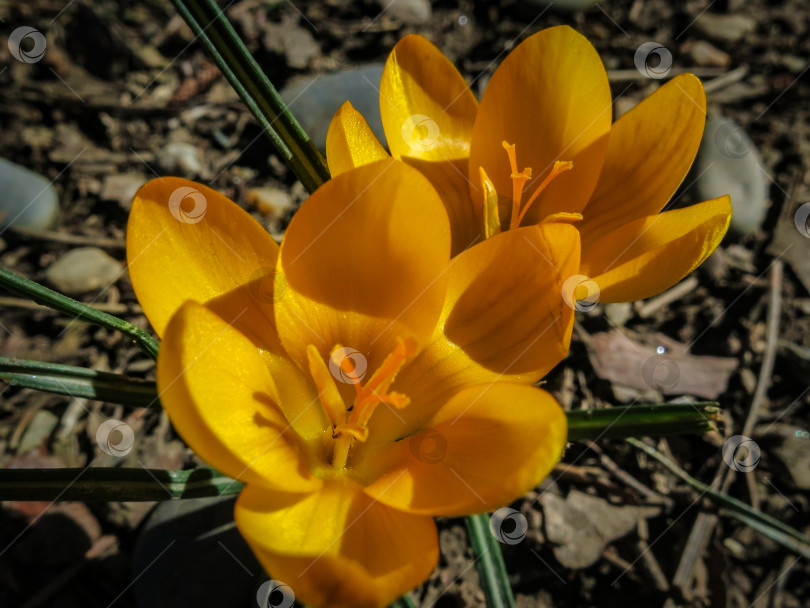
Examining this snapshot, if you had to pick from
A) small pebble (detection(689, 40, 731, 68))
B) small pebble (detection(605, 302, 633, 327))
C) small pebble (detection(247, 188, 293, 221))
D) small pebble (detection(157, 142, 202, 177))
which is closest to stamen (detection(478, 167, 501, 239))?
small pebble (detection(605, 302, 633, 327))

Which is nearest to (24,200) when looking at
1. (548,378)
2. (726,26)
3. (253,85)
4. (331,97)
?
(331,97)

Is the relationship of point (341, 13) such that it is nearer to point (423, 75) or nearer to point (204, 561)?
point (423, 75)

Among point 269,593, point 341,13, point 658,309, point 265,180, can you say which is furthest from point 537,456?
point 341,13

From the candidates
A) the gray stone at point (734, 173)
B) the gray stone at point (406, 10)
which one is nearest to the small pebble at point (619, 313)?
the gray stone at point (734, 173)

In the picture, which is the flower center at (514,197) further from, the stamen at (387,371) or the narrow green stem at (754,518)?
the narrow green stem at (754,518)

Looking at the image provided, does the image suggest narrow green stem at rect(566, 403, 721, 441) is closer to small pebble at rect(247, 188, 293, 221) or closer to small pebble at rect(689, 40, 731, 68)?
small pebble at rect(247, 188, 293, 221)

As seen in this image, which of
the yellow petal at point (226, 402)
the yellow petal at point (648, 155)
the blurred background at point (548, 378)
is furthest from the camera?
the blurred background at point (548, 378)
